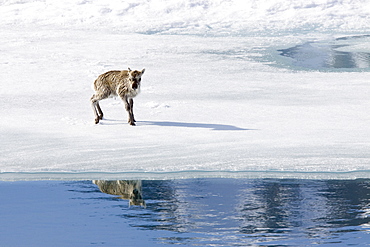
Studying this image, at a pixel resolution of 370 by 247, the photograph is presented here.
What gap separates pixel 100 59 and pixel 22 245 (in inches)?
405

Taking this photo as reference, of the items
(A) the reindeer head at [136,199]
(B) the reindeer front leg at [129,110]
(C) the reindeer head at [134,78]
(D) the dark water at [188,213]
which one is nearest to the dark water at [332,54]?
(B) the reindeer front leg at [129,110]

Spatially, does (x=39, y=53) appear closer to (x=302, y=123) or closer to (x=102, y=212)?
(x=302, y=123)

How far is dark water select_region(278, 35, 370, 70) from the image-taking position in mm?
14312

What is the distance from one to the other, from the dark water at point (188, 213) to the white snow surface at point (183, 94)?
374mm

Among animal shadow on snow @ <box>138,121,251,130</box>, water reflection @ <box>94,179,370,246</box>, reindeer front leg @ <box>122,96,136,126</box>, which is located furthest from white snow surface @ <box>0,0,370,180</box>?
water reflection @ <box>94,179,370,246</box>

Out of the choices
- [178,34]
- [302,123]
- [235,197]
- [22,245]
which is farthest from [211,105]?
[178,34]

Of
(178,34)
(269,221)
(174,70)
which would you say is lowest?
(269,221)

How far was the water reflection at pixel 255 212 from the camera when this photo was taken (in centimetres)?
504

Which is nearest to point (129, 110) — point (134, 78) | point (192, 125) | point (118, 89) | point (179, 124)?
point (118, 89)

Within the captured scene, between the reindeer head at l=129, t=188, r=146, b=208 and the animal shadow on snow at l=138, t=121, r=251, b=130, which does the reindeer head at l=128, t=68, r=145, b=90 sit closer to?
the animal shadow on snow at l=138, t=121, r=251, b=130

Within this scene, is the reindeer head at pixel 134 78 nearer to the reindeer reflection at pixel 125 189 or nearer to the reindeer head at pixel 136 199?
the reindeer reflection at pixel 125 189

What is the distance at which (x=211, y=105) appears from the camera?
10.5 metres

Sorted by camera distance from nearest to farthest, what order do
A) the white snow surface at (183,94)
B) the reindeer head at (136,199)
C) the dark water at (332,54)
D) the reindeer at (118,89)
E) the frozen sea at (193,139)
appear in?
the frozen sea at (193,139)
the reindeer head at (136,199)
the white snow surface at (183,94)
the reindeer at (118,89)
the dark water at (332,54)

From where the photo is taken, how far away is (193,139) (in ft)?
27.2
